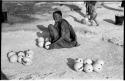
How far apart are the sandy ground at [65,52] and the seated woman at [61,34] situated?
0.21m

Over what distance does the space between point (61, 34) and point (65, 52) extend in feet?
2.23

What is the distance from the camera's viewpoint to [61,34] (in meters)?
8.70

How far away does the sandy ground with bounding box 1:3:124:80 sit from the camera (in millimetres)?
7121

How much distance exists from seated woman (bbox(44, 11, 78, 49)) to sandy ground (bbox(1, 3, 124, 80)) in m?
0.21

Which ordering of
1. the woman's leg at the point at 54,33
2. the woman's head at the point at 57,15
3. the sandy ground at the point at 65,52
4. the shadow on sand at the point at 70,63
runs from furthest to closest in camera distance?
the woman's leg at the point at 54,33
the woman's head at the point at 57,15
the shadow on sand at the point at 70,63
the sandy ground at the point at 65,52

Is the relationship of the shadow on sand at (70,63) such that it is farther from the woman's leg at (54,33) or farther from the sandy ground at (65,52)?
the woman's leg at (54,33)

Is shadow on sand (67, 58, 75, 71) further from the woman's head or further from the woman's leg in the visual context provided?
the woman's head

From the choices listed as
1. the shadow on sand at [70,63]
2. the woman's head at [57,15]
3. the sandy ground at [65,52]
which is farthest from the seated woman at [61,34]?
the shadow on sand at [70,63]

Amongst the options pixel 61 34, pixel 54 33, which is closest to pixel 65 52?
pixel 61 34

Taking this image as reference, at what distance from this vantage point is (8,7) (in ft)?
46.2

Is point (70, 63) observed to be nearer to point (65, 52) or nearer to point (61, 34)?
point (65, 52)

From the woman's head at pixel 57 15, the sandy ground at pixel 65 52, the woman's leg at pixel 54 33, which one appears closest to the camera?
the sandy ground at pixel 65 52

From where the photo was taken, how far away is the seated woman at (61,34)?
28.2 ft

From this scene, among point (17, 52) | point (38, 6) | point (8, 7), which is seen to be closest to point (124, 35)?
point (17, 52)
